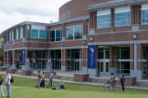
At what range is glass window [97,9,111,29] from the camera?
4866 centimetres

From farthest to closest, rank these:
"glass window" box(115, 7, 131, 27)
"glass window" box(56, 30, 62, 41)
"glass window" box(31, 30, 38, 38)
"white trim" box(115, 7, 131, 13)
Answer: "glass window" box(31, 30, 38, 38), "glass window" box(56, 30, 62, 41), "glass window" box(115, 7, 131, 27), "white trim" box(115, 7, 131, 13)

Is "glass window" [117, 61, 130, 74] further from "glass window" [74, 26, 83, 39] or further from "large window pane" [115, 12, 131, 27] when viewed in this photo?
"glass window" [74, 26, 83, 39]

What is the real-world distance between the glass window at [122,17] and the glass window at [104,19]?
1430 mm

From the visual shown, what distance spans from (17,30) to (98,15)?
1193 inches

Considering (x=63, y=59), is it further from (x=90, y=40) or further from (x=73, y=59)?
(x=90, y=40)

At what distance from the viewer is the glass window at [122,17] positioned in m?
45.9

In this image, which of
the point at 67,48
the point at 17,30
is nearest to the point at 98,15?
the point at 67,48

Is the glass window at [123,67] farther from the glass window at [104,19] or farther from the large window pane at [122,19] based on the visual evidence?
the large window pane at [122,19]

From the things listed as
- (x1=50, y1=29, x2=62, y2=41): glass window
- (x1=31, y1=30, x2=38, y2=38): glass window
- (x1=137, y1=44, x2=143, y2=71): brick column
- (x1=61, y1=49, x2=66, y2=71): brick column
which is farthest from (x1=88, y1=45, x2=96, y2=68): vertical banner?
(x1=31, y1=30, x2=38, y2=38): glass window

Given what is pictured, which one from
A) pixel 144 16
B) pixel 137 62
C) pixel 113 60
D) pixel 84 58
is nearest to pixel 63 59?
pixel 84 58

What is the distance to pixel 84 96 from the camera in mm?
22906

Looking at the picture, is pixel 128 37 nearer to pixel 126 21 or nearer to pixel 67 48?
pixel 126 21

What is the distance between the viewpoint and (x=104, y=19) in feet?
162

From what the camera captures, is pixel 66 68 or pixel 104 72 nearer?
pixel 104 72
